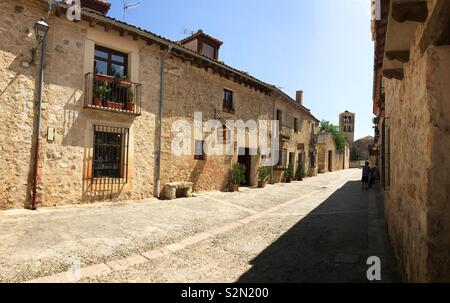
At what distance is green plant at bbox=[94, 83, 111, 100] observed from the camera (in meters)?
9.09

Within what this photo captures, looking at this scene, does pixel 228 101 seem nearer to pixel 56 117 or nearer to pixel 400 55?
pixel 56 117

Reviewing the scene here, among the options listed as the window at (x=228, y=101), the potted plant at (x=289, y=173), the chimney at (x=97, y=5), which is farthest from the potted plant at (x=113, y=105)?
the potted plant at (x=289, y=173)

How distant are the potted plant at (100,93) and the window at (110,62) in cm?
60

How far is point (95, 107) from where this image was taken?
879 centimetres

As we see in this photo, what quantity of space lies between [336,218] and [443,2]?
6571 mm

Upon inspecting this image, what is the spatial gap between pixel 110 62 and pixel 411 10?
9278mm

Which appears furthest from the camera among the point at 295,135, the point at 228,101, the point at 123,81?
the point at 295,135

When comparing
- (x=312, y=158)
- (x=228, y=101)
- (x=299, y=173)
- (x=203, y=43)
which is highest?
(x=203, y=43)

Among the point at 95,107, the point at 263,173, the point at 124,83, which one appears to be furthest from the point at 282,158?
the point at 95,107

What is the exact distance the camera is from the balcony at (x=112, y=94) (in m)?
8.97

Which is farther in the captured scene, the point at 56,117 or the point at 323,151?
the point at 323,151
